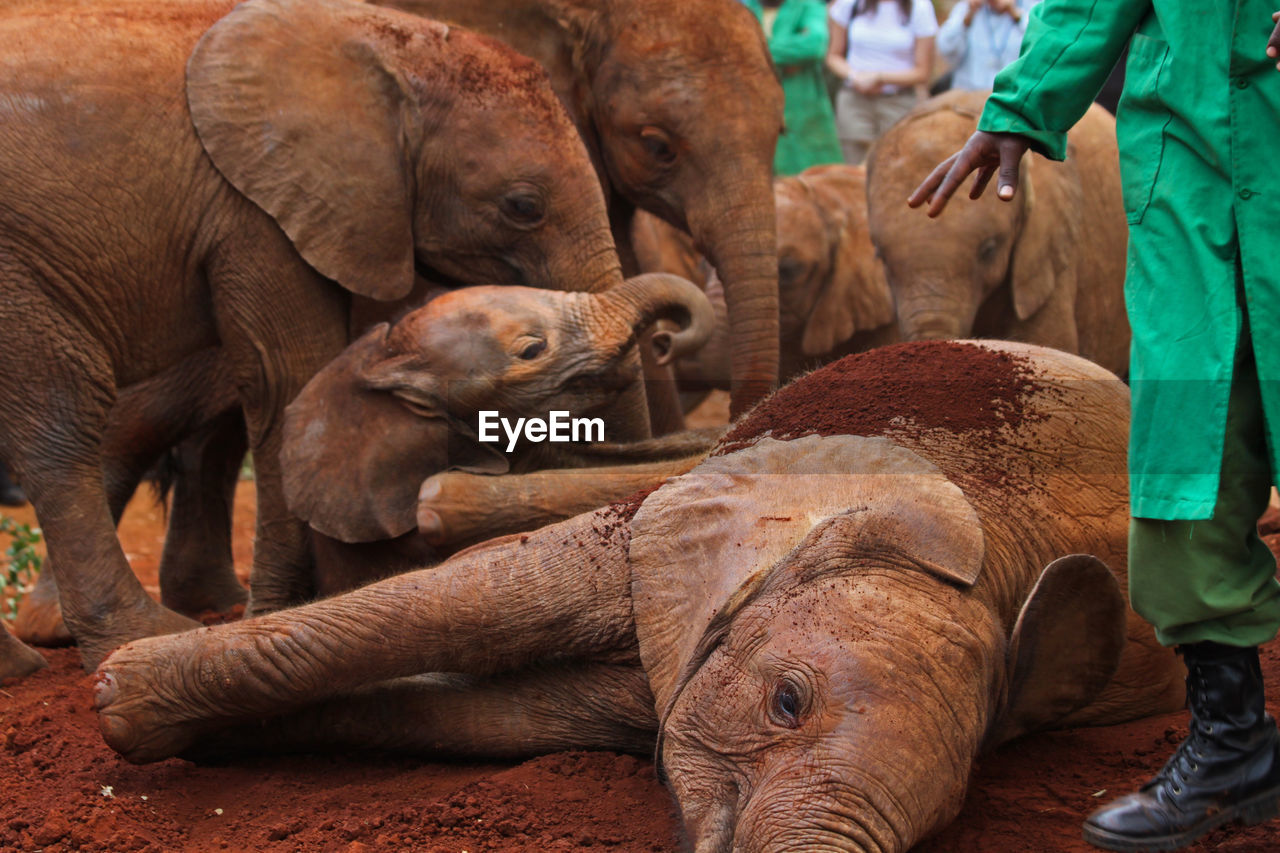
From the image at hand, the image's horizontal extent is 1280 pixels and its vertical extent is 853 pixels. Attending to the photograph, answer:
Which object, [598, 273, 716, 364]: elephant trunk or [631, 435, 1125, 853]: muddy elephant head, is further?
[598, 273, 716, 364]: elephant trunk

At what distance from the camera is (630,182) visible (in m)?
5.48

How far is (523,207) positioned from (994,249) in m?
1.92

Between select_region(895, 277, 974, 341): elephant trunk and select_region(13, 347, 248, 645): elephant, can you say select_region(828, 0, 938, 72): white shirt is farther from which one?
select_region(13, 347, 248, 645): elephant

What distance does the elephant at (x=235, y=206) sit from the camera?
428 centimetres

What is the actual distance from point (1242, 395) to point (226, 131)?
9.79 ft

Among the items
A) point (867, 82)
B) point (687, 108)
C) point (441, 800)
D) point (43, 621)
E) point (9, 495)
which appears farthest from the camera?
point (9, 495)

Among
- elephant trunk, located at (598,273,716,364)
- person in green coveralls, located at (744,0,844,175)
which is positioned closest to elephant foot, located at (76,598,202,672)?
elephant trunk, located at (598,273,716,364)

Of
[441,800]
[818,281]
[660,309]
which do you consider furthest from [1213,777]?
[818,281]

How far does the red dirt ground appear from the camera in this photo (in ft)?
9.39

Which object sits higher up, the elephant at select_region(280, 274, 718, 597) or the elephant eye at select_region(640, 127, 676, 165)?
the elephant eye at select_region(640, 127, 676, 165)

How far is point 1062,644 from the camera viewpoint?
2.88 metres

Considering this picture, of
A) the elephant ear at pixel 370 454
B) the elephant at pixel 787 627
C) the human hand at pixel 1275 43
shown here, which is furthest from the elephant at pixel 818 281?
the human hand at pixel 1275 43

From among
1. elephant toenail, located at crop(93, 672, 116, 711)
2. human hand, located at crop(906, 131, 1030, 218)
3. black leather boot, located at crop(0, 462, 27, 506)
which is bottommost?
black leather boot, located at crop(0, 462, 27, 506)

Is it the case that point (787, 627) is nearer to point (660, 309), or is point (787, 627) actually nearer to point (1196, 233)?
point (1196, 233)
